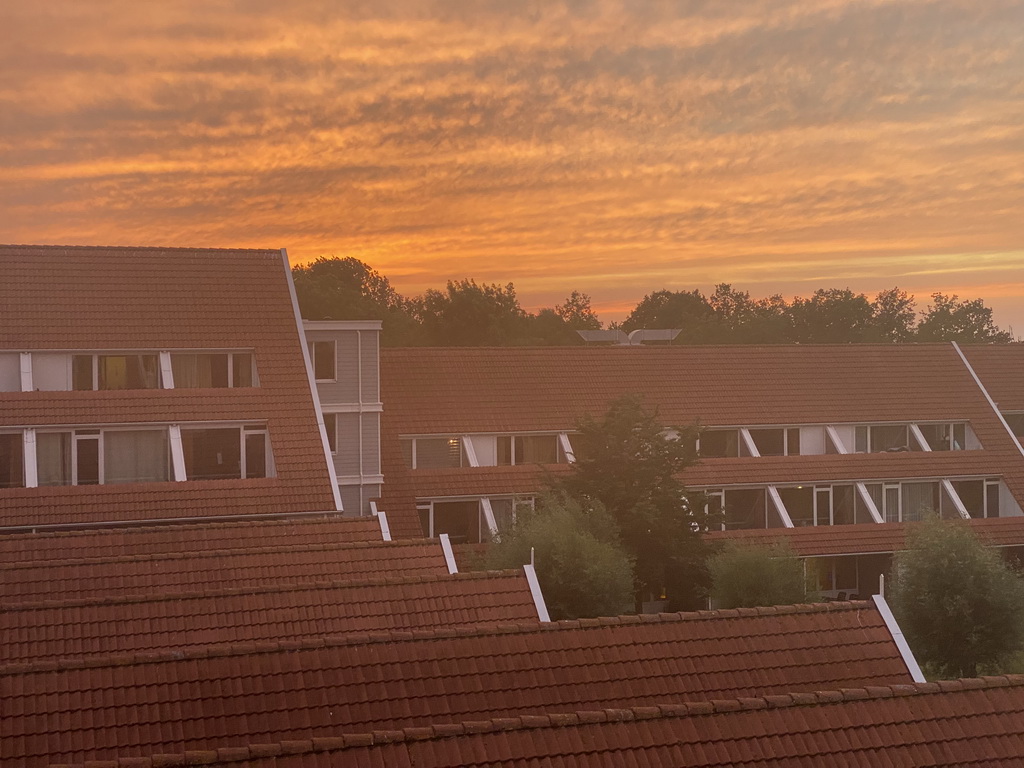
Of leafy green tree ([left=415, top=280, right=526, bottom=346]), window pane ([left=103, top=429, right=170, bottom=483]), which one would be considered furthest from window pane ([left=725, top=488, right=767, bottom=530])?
leafy green tree ([left=415, top=280, right=526, bottom=346])

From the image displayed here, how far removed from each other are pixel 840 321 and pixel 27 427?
74.0m

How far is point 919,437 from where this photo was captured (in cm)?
4600

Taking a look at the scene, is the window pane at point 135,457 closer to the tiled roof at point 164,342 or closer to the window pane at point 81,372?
the tiled roof at point 164,342

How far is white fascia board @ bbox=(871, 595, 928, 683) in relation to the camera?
55.6ft

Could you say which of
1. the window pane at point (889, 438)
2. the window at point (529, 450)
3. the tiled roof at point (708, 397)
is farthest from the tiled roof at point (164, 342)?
the window pane at point (889, 438)

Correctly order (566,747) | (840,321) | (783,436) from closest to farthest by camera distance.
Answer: (566,747), (783,436), (840,321)

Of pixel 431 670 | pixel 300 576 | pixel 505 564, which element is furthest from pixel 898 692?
pixel 505 564

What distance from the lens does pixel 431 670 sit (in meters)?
15.2

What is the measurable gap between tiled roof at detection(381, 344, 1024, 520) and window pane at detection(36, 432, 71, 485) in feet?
37.5

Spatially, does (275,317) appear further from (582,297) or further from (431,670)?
(582,297)

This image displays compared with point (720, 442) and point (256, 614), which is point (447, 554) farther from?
point (720, 442)

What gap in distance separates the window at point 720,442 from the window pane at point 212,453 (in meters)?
18.5

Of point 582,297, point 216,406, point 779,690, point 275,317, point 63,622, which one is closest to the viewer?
point 779,690

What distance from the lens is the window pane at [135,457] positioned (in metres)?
32.1
